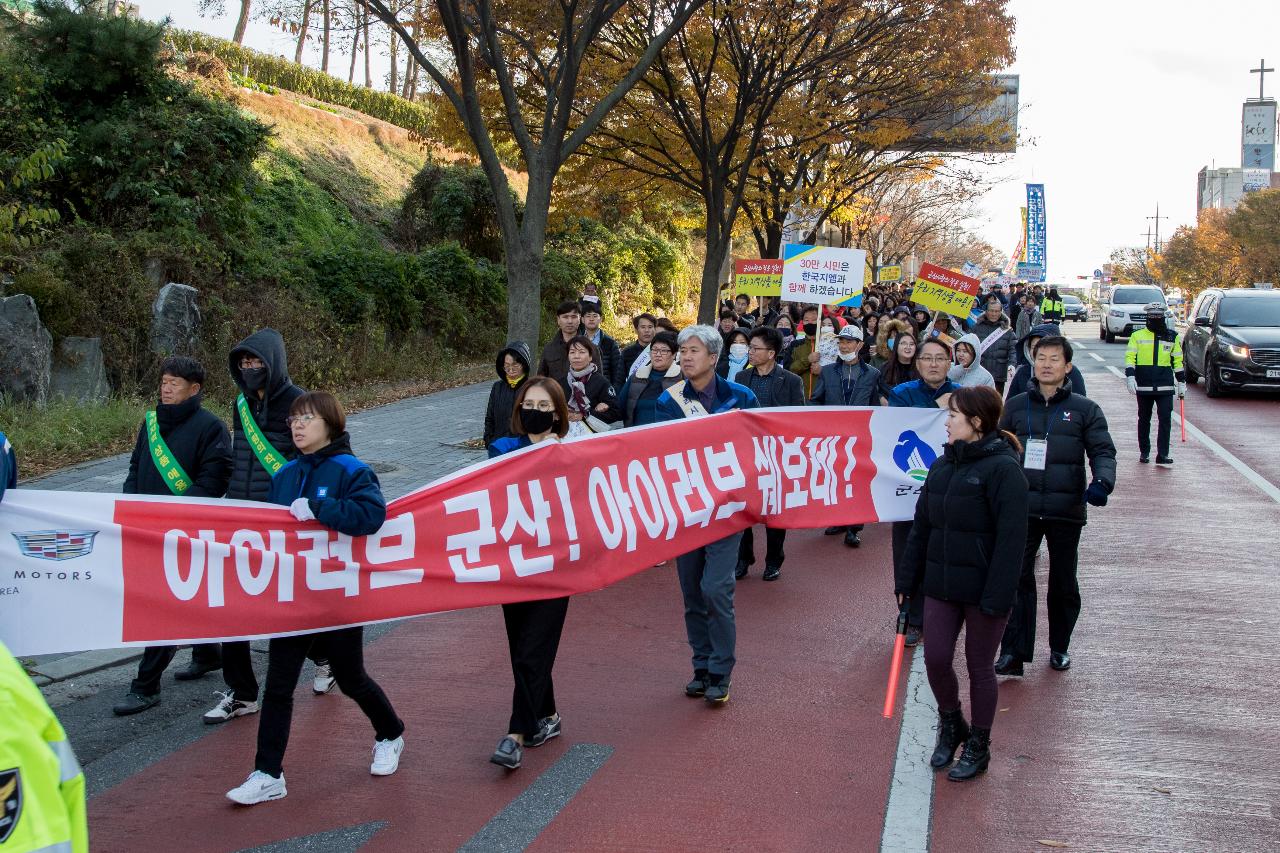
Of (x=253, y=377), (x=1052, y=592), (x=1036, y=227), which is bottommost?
(x=1052, y=592)

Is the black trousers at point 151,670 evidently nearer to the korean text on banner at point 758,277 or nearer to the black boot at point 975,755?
the black boot at point 975,755

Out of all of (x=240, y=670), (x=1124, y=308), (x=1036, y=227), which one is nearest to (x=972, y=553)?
(x=240, y=670)

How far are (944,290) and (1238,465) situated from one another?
452cm

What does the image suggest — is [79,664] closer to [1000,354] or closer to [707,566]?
[707,566]

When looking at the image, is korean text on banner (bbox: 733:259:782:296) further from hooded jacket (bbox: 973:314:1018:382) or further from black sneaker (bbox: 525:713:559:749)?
black sneaker (bbox: 525:713:559:749)

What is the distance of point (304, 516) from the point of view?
5.02 metres

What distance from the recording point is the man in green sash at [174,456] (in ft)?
20.1

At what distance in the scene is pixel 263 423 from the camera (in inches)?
241

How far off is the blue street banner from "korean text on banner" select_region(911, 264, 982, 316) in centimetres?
4005

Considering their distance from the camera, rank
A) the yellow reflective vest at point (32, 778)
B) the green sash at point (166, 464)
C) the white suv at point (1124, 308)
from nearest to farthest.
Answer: the yellow reflective vest at point (32, 778) < the green sash at point (166, 464) < the white suv at point (1124, 308)

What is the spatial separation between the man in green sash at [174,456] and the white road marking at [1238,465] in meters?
10.6

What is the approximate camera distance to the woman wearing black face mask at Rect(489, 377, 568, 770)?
17.9ft

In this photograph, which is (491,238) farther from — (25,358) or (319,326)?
(25,358)

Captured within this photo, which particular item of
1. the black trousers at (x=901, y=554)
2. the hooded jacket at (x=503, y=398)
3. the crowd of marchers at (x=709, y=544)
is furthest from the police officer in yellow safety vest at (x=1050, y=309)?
the hooded jacket at (x=503, y=398)
